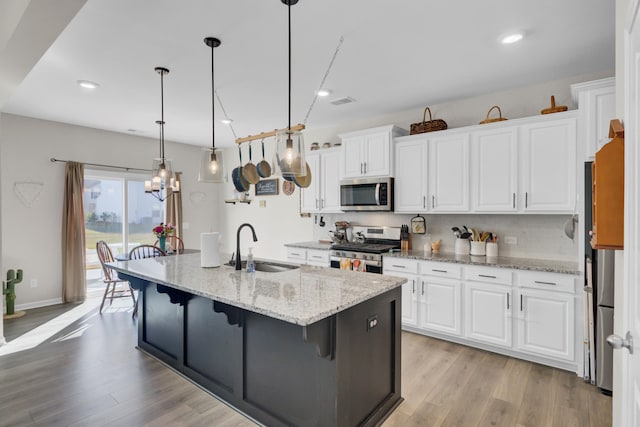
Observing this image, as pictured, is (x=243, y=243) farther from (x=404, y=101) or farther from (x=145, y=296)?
(x=404, y=101)

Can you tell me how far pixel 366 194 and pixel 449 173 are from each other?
1.02 metres

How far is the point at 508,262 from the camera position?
3.22 meters

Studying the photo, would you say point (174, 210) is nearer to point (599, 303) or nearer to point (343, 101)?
point (343, 101)

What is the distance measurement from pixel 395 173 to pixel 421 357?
206 cm

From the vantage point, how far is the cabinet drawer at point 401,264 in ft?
12.0

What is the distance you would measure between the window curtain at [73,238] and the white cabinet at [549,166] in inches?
229

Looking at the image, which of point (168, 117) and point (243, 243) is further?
point (243, 243)

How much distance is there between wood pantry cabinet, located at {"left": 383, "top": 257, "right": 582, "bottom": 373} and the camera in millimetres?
2839

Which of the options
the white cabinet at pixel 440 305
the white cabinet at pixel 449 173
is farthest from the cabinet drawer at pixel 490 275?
the white cabinet at pixel 449 173

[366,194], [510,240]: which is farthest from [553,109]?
[366,194]

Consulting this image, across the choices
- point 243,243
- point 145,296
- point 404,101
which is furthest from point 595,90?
point 243,243

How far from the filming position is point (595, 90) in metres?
2.64

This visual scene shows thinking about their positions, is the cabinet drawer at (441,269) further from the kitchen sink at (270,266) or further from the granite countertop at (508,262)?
the kitchen sink at (270,266)

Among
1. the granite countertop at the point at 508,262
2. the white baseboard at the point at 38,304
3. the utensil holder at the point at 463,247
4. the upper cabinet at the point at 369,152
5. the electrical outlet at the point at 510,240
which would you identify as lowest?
the white baseboard at the point at 38,304
